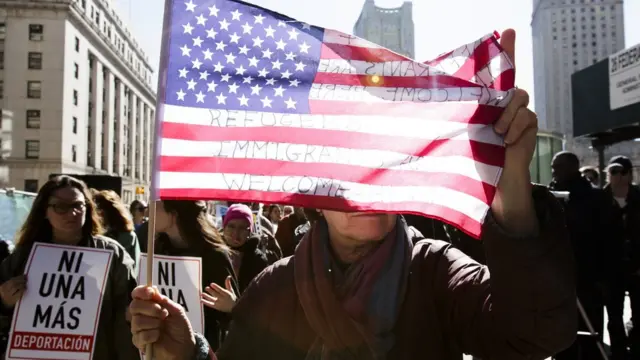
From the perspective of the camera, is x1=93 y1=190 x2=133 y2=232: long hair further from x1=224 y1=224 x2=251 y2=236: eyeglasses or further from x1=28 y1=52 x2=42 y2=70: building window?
x1=28 y1=52 x2=42 y2=70: building window

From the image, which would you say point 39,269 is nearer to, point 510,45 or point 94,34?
point 510,45

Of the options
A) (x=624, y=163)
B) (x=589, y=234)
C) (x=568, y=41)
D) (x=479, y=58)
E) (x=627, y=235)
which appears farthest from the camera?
(x=568, y=41)

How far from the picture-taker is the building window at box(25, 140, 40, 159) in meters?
50.0

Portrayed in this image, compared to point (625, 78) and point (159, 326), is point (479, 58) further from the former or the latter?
point (625, 78)

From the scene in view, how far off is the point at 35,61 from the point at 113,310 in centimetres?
5372

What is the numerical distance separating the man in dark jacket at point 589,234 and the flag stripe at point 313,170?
157 inches

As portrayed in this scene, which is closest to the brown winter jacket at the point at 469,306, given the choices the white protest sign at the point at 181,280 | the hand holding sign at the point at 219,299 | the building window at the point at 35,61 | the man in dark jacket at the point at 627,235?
the hand holding sign at the point at 219,299

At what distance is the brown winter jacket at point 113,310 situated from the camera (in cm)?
354

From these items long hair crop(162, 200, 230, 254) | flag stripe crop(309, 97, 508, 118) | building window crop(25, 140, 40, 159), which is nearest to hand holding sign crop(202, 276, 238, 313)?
long hair crop(162, 200, 230, 254)

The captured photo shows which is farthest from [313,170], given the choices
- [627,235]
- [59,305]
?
[627,235]

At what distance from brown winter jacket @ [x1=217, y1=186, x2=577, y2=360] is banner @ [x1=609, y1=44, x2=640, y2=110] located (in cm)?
1449

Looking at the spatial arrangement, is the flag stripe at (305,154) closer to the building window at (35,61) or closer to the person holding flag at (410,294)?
the person holding flag at (410,294)

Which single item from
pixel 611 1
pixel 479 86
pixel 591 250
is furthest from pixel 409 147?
pixel 611 1

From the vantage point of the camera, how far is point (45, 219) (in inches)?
149
